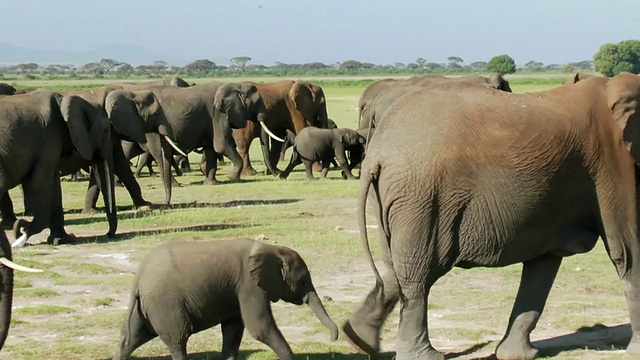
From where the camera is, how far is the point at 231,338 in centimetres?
845

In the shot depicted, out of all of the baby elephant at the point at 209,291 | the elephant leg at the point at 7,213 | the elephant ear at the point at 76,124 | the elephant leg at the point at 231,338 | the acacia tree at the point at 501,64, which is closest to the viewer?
the baby elephant at the point at 209,291

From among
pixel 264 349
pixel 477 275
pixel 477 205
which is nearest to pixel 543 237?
pixel 477 205

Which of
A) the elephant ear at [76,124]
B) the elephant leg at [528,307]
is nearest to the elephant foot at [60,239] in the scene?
the elephant ear at [76,124]

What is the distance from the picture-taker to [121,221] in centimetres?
1834

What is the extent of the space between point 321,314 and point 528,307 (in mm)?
1641

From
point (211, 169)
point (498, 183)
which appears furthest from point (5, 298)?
point (211, 169)

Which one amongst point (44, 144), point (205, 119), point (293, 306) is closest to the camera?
point (293, 306)

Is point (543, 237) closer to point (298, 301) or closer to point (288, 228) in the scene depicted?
point (298, 301)

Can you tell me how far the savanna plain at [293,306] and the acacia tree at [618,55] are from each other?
9229 cm

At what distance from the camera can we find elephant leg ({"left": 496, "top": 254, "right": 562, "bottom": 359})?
8836 mm

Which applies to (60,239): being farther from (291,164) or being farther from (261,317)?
(291,164)

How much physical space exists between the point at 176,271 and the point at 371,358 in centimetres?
175

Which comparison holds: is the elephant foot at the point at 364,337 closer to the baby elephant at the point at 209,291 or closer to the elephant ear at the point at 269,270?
the baby elephant at the point at 209,291

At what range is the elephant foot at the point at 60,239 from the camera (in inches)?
629
